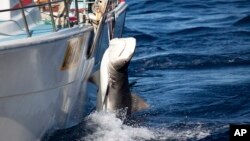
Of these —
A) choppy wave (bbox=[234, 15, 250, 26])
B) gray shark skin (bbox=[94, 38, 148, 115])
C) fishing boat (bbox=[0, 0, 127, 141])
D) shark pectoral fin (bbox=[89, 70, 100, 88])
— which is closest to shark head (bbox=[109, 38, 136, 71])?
gray shark skin (bbox=[94, 38, 148, 115])

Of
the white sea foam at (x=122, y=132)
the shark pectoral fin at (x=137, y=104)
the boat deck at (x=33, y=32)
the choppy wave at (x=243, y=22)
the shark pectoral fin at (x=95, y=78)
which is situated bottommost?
the choppy wave at (x=243, y=22)

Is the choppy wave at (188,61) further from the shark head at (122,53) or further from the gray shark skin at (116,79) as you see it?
the shark head at (122,53)

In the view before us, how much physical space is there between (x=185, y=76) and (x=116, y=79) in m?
4.72

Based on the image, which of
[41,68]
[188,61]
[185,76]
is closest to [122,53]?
[41,68]

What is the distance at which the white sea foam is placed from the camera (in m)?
10.0

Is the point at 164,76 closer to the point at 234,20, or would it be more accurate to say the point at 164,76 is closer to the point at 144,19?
the point at 234,20

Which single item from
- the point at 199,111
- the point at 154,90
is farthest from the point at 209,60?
the point at 199,111

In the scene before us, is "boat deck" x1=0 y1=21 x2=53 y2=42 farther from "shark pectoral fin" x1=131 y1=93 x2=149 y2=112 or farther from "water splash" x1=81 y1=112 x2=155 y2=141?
"shark pectoral fin" x1=131 y1=93 x2=149 y2=112

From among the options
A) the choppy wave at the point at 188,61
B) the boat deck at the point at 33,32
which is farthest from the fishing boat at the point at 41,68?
the choppy wave at the point at 188,61

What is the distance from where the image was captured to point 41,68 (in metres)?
8.37

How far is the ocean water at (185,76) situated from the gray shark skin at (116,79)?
23 cm

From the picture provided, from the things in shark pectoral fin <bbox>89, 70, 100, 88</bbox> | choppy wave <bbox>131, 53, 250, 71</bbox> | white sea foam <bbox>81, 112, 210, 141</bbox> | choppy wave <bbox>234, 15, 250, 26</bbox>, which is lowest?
choppy wave <bbox>234, 15, 250, 26</bbox>

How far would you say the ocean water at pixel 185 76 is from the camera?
407 inches

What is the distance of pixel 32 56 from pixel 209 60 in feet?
27.7
